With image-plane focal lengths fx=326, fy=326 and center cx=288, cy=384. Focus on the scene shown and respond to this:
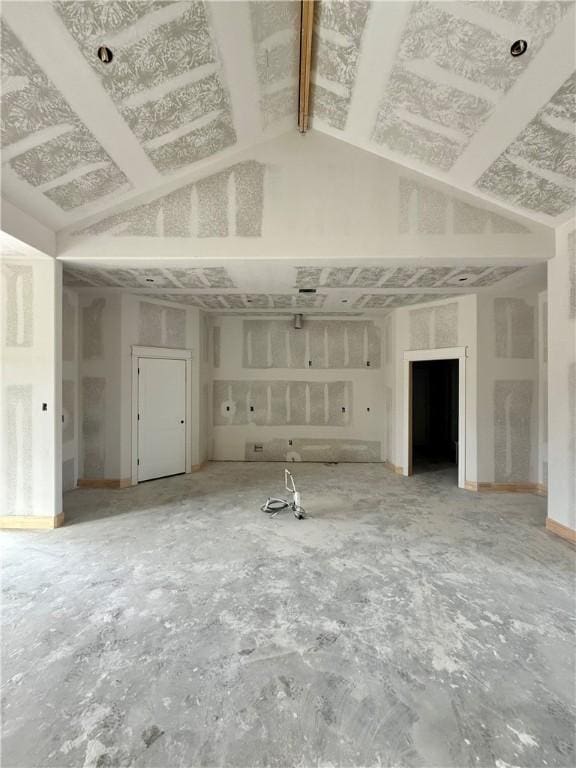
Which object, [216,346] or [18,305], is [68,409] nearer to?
[18,305]

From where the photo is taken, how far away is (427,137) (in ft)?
9.71

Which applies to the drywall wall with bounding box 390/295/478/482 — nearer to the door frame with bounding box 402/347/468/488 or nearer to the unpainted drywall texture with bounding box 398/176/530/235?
the door frame with bounding box 402/347/468/488

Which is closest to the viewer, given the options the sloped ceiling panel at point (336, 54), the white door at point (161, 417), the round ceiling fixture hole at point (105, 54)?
the round ceiling fixture hole at point (105, 54)

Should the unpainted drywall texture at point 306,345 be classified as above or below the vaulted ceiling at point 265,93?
below

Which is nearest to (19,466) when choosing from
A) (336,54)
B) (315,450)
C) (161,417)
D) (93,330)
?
(161,417)

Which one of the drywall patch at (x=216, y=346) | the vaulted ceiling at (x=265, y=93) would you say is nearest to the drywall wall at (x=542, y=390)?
the vaulted ceiling at (x=265, y=93)

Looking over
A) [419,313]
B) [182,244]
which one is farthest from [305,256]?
[419,313]

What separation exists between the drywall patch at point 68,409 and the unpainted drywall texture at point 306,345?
295 cm

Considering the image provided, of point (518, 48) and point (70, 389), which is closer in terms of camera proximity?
point (518, 48)

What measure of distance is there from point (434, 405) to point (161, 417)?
667 cm

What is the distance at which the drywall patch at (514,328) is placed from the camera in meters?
4.70

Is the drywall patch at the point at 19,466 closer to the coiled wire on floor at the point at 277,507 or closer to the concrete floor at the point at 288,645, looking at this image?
the concrete floor at the point at 288,645

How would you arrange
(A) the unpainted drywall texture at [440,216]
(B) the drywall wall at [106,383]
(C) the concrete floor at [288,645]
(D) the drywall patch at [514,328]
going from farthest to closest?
(B) the drywall wall at [106,383] → (D) the drywall patch at [514,328] → (A) the unpainted drywall texture at [440,216] → (C) the concrete floor at [288,645]

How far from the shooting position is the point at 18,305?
3516 millimetres
